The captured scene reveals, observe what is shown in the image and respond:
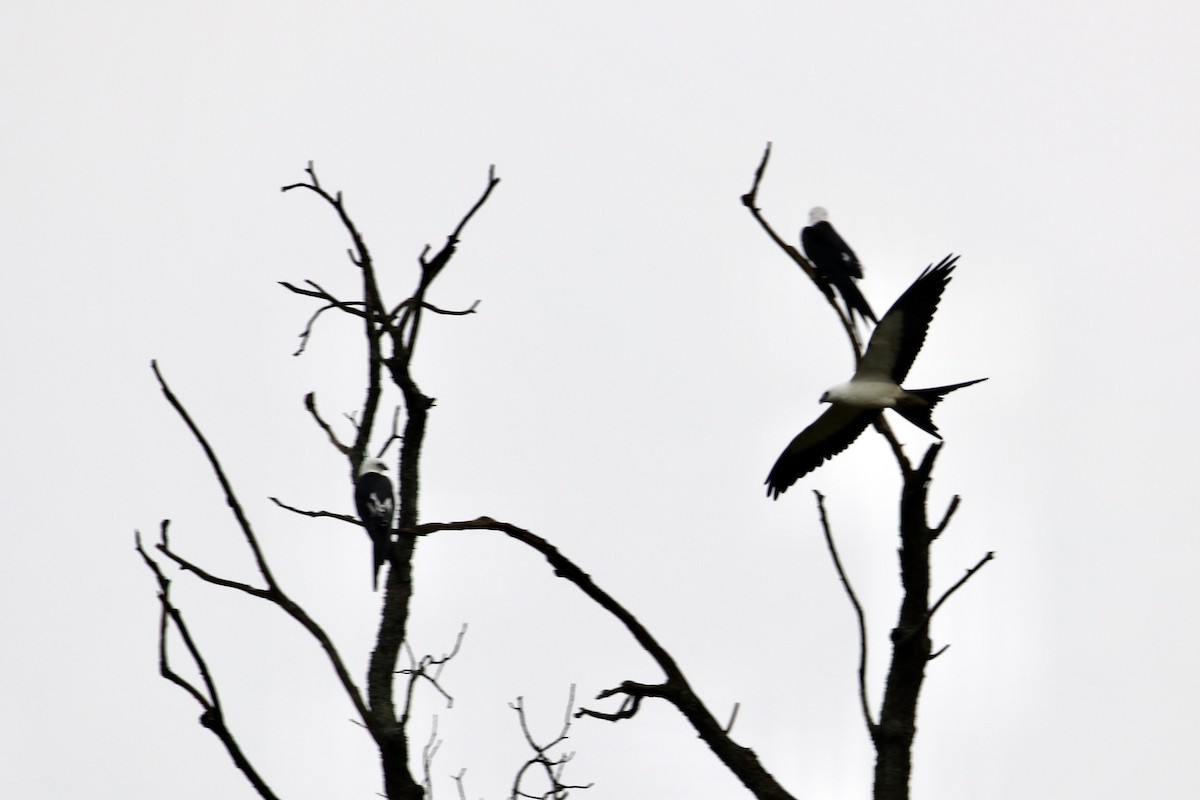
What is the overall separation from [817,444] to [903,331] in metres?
0.76

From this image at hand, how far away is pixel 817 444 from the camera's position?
236 inches

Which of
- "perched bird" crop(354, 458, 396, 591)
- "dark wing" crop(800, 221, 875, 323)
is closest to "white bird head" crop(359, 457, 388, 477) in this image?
"perched bird" crop(354, 458, 396, 591)

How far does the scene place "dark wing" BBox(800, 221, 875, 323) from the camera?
283 inches

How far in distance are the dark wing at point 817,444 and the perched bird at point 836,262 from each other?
4.44ft

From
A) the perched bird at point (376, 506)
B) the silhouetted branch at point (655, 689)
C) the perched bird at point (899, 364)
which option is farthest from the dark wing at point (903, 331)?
the silhouetted branch at point (655, 689)

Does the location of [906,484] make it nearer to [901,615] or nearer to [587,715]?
[901,615]

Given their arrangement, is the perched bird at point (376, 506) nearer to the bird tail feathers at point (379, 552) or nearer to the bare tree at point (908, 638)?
the bird tail feathers at point (379, 552)

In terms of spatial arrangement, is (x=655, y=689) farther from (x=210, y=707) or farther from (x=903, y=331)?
(x=903, y=331)

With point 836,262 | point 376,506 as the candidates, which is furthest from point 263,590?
point 836,262

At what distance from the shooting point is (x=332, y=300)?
5371 millimetres

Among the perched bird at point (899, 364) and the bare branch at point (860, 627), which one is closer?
the bare branch at point (860, 627)

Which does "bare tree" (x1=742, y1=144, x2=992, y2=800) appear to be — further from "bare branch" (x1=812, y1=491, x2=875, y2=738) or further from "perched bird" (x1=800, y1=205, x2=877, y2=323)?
"perched bird" (x1=800, y1=205, x2=877, y2=323)

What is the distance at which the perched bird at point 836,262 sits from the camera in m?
7.18

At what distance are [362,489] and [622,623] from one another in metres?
2.43
